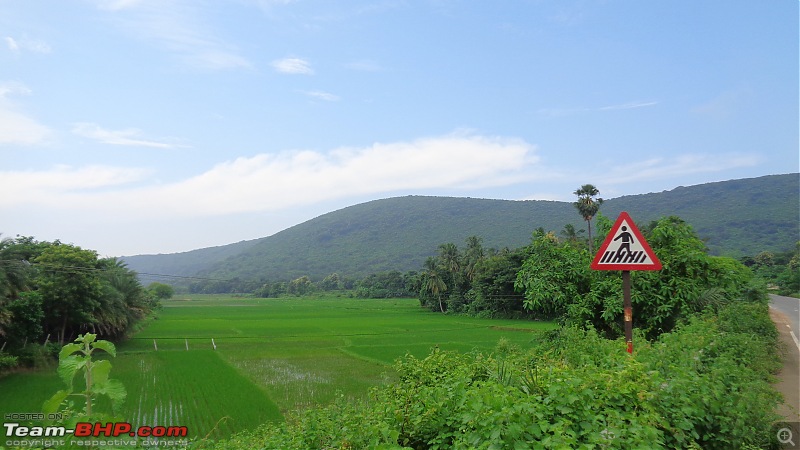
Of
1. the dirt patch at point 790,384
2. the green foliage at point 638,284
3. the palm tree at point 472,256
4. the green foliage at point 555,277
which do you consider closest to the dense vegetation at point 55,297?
the green foliage at point 555,277

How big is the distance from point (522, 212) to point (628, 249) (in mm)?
156113

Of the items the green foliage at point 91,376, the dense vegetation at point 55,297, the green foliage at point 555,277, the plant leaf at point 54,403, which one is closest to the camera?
the plant leaf at point 54,403

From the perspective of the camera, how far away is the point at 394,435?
2641 mm

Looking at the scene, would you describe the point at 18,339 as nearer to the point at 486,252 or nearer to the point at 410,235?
the point at 486,252

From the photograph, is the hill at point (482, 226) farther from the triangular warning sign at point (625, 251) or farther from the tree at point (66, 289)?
the triangular warning sign at point (625, 251)

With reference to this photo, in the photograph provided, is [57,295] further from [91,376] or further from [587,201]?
[587,201]

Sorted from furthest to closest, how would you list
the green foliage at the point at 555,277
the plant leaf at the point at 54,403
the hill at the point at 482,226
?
the hill at the point at 482,226 → the green foliage at the point at 555,277 → the plant leaf at the point at 54,403

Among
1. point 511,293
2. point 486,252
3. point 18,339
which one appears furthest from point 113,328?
point 486,252

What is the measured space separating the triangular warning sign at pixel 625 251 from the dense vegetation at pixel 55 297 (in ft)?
77.7

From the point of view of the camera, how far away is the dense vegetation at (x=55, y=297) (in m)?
21.5

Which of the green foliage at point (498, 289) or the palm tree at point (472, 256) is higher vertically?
the palm tree at point (472, 256)

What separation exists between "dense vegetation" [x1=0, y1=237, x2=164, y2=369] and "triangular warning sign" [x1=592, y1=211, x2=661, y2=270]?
933 inches

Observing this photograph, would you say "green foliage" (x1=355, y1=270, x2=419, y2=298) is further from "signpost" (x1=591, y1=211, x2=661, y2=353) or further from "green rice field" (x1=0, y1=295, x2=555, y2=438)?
"signpost" (x1=591, y1=211, x2=661, y2=353)

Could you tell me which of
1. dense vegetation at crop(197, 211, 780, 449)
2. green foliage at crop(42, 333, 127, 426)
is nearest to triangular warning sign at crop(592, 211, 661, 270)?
dense vegetation at crop(197, 211, 780, 449)
